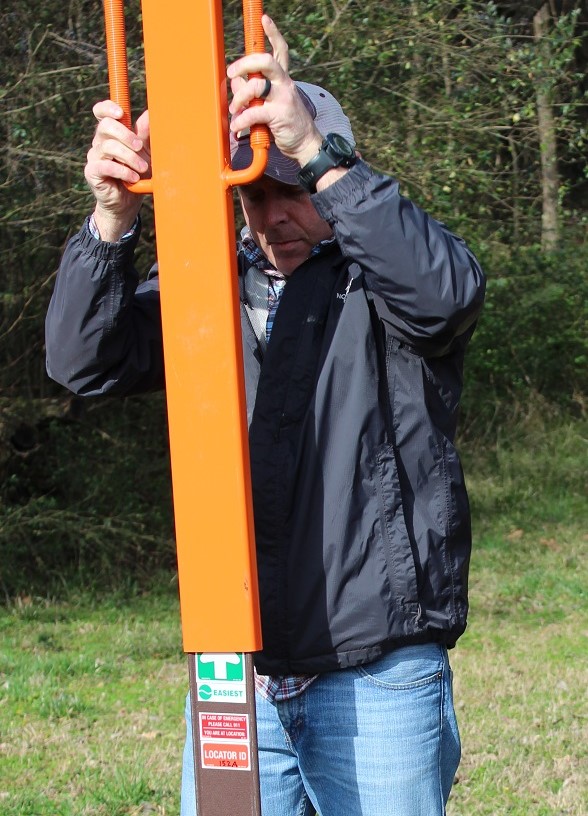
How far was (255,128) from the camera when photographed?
1625 mm

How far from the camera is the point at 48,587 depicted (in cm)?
785

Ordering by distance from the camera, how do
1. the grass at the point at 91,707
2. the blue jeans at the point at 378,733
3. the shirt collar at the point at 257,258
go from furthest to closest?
1. the grass at the point at 91,707
2. the shirt collar at the point at 257,258
3. the blue jeans at the point at 378,733

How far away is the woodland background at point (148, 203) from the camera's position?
668 centimetres

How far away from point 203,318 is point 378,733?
709 millimetres

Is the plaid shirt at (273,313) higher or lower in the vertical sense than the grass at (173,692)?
higher

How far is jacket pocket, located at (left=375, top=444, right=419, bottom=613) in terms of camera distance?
178 centimetres

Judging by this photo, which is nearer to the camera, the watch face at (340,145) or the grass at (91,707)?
the watch face at (340,145)

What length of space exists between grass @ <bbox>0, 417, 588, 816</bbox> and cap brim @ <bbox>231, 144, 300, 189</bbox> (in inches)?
110

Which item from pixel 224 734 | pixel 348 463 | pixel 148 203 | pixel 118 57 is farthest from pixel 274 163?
pixel 148 203

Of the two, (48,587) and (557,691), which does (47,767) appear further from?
(48,587)

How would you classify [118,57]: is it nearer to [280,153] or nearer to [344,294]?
[280,153]

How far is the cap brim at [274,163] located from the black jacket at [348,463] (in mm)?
165

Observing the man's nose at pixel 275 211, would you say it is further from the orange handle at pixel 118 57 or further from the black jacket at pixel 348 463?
the orange handle at pixel 118 57

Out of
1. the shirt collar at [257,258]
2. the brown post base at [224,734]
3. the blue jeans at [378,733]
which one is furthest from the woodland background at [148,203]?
the brown post base at [224,734]
